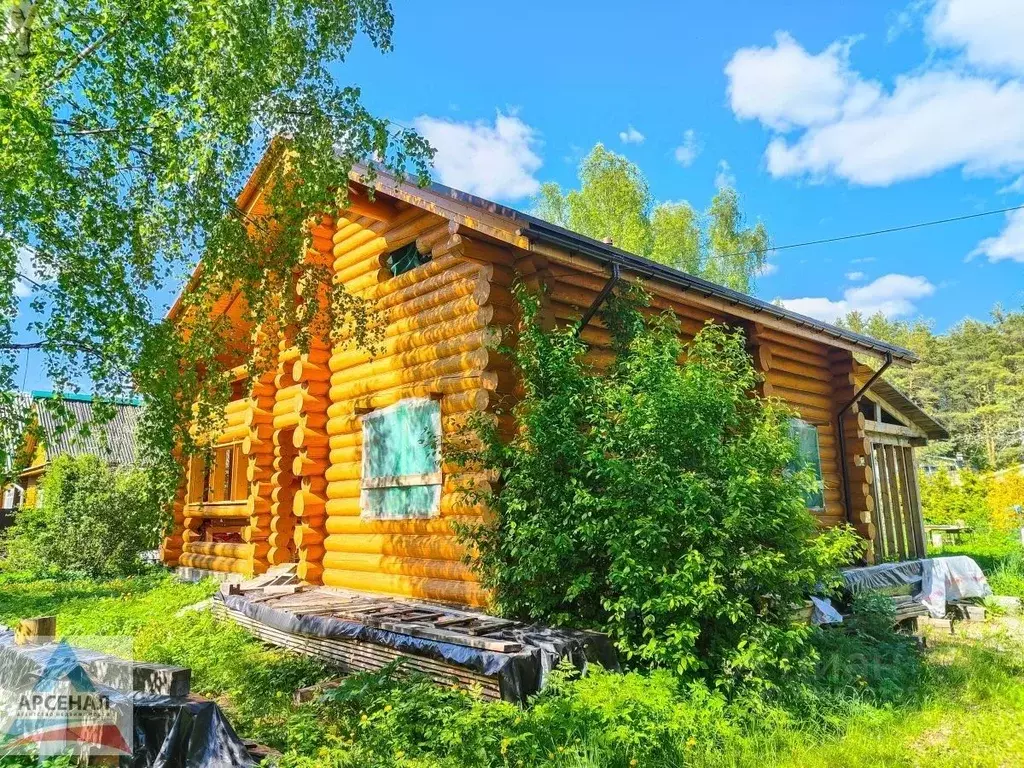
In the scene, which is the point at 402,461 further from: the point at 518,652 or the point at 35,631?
the point at 35,631

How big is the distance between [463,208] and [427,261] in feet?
6.58

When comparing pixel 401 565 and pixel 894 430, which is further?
pixel 894 430

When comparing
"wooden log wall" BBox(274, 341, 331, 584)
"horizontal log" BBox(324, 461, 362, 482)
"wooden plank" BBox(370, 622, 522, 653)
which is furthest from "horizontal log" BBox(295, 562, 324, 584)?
"wooden plank" BBox(370, 622, 522, 653)

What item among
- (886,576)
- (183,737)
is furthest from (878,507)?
(183,737)

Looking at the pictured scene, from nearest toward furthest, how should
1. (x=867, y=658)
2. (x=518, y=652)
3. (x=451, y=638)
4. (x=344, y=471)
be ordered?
1. (x=518, y=652)
2. (x=451, y=638)
3. (x=867, y=658)
4. (x=344, y=471)

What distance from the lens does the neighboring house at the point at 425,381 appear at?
7250 millimetres

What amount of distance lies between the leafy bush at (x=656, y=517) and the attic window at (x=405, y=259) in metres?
2.56

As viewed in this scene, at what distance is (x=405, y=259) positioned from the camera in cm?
909

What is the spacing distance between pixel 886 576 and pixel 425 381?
751cm

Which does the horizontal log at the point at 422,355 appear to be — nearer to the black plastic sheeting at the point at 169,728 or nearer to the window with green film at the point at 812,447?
the black plastic sheeting at the point at 169,728

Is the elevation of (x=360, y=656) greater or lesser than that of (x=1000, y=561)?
lesser

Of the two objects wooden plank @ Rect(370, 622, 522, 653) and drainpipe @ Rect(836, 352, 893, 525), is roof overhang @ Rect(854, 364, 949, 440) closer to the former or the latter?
drainpipe @ Rect(836, 352, 893, 525)

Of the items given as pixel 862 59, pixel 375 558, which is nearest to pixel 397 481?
pixel 375 558

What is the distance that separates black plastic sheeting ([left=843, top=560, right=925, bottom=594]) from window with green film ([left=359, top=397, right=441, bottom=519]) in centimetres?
580
